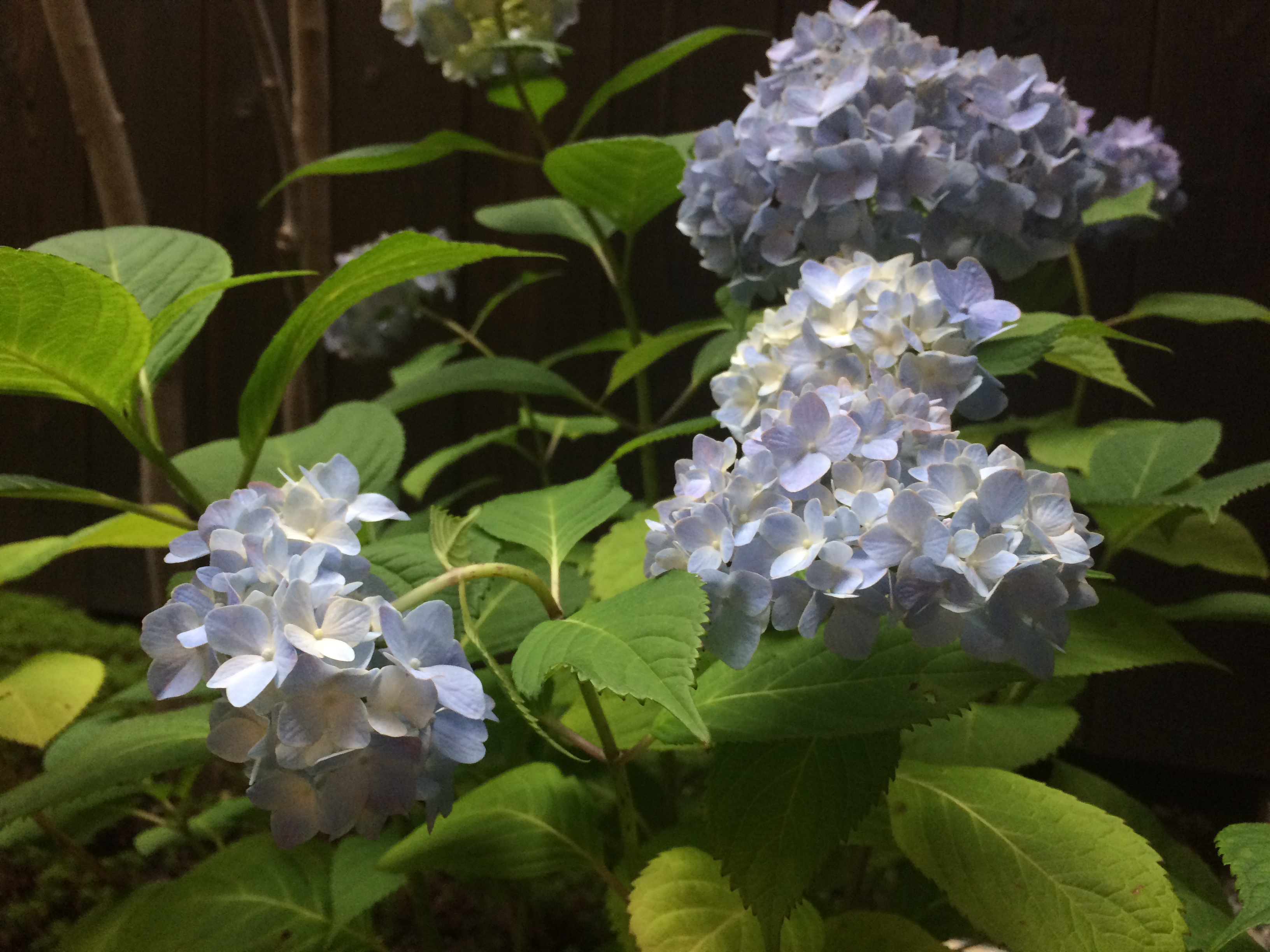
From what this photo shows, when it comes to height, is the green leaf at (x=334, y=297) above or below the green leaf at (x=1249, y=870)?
above

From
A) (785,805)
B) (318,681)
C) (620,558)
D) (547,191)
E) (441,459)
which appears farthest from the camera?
(547,191)

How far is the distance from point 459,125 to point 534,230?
55cm

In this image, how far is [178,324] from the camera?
1.93 ft

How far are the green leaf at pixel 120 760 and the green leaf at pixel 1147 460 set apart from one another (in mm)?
625

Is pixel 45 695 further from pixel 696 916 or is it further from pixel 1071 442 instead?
pixel 1071 442

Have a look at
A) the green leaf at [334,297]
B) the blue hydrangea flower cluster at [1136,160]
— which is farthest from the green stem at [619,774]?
the blue hydrangea flower cluster at [1136,160]

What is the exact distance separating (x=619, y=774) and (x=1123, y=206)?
2.44 feet

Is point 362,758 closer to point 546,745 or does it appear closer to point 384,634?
point 384,634

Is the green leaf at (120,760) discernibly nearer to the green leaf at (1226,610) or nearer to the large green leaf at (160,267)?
the large green leaf at (160,267)

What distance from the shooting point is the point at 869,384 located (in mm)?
450

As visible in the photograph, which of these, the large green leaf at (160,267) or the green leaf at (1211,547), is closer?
the large green leaf at (160,267)

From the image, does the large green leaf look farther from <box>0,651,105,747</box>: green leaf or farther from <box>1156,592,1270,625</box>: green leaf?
<box>1156,592,1270,625</box>: green leaf

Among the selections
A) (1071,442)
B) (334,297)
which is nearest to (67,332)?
(334,297)

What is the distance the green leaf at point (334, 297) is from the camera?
1.46 ft
